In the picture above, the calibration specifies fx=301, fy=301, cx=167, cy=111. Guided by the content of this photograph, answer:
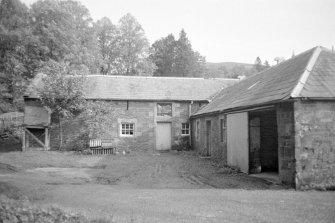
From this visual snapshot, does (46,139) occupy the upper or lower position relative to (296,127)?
lower

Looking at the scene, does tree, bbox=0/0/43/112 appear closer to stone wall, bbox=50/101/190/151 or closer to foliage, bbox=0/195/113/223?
stone wall, bbox=50/101/190/151

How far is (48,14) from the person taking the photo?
32.3m

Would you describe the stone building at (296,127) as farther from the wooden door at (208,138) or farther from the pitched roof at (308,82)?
the wooden door at (208,138)

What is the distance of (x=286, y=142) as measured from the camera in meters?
10.5

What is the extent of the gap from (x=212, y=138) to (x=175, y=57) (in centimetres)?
3590

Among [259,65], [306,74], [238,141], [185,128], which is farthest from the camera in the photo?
[259,65]

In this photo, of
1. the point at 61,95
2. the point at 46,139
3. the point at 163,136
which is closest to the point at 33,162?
the point at 46,139

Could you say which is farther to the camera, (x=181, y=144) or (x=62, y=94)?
(x=181, y=144)

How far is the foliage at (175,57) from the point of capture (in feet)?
173

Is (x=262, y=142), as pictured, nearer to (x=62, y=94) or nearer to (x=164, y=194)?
(x=164, y=194)

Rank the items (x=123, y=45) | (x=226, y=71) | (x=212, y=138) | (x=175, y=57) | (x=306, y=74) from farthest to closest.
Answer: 1. (x=226, y=71)
2. (x=175, y=57)
3. (x=123, y=45)
4. (x=212, y=138)
5. (x=306, y=74)

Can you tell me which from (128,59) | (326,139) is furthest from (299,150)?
(128,59)

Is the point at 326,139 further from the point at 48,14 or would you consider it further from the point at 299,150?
the point at 48,14

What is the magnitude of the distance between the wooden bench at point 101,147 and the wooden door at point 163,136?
386 centimetres
